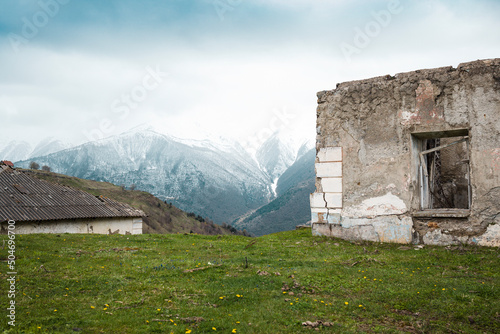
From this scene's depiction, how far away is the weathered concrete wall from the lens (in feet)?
59.3

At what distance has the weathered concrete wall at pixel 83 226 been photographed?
1808cm

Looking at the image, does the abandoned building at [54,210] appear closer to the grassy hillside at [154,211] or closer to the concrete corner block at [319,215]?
the concrete corner block at [319,215]

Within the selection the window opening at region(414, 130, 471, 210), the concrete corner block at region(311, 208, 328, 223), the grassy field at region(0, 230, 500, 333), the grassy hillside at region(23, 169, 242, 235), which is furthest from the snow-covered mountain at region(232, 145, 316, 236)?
the grassy field at region(0, 230, 500, 333)

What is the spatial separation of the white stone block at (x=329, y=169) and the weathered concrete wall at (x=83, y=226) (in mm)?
13808

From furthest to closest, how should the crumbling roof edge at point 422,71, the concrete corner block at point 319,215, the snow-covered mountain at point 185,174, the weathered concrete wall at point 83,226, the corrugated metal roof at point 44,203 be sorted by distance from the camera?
the snow-covered mountain at point 185,174, the corrugated metal roof at point 44,203, the weathered concrete wall at point 83,226, the concrete corner block at point 319,215, the crumbling roof edge at point 422,71

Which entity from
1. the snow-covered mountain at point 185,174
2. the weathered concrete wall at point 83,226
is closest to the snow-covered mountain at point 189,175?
the snow-covered mountain at point 185,174

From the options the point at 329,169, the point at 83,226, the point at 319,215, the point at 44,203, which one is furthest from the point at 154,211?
the point at 329,169

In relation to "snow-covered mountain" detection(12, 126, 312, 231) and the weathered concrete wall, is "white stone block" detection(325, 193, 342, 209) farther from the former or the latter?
"snow-covered mountain" detection(12, 126, 312, 231)

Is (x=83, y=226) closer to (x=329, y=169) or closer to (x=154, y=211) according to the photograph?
(x=329, y=169)

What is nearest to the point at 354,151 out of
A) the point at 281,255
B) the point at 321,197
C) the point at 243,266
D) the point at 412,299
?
the point at 321,197

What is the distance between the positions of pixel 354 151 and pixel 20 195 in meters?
17.4

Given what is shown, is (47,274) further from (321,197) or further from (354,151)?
(354,151)

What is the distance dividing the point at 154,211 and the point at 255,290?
266 feet

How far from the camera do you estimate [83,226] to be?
69.1 feet
